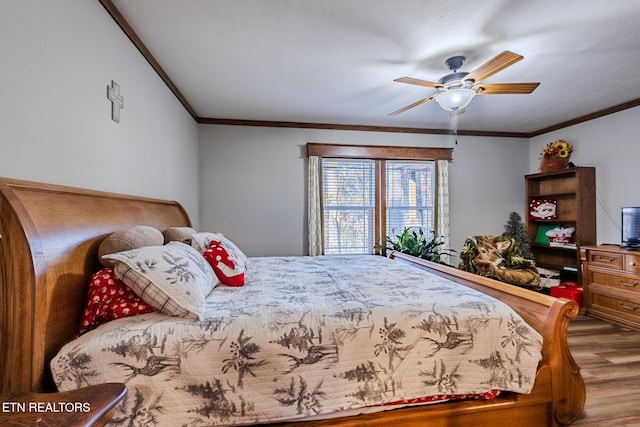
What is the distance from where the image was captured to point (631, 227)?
3266 millimetres

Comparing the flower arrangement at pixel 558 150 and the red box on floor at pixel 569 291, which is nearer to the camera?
the red box on floor at pixel 569 291

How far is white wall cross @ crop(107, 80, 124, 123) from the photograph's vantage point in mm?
1855

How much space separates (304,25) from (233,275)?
1767mm

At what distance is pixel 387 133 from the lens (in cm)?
449

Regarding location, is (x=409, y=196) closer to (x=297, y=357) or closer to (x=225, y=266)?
(x=225, y=266)

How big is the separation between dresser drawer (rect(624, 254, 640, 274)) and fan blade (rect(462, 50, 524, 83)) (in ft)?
8.63

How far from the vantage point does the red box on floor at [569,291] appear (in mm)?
3611

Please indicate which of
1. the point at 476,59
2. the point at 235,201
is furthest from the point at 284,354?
the point at 235,201

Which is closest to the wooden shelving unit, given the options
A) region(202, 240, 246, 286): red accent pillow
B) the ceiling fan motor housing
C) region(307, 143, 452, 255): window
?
region(307, 143, 452, 255): window

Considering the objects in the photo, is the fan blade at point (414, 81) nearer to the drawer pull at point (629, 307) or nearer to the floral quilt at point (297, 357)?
the floral quilt at point (297, 357)

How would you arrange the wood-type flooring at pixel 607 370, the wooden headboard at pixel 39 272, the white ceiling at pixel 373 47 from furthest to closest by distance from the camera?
the white ceiling at pixel 373 47 < the wood-type flooring at pixel 607 370 < the wooden headboard at pixel 39 272

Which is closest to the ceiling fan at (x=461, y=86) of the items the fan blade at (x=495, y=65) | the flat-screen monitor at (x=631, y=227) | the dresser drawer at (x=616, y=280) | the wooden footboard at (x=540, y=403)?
the fan blade at (x=495, y=65)

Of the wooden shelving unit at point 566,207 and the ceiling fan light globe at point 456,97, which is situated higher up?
the ceiling fan light globe at point 456,97

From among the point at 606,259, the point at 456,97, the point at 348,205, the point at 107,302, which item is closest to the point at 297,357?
the point at 107,302
